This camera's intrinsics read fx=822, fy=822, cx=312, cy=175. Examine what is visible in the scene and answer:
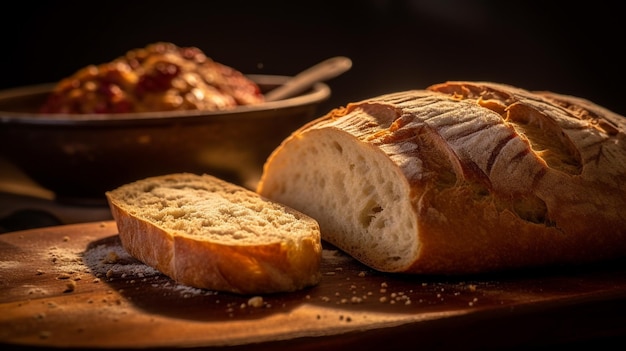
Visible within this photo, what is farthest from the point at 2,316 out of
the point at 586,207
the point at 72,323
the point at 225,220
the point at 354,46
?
the point at 354,46

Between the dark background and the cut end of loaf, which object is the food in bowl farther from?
the dark background

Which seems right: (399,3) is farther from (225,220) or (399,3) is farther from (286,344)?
(286,344)

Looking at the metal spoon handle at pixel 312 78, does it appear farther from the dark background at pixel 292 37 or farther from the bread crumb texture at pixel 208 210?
the bread crumb texture at pixel 208 210

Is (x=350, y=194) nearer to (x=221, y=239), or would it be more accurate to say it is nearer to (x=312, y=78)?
(x=221, y=239)

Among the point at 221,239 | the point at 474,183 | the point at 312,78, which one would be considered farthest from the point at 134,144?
the point at 474,183

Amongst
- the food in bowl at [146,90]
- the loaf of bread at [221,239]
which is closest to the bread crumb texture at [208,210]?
the loaf of bread at [221,239]

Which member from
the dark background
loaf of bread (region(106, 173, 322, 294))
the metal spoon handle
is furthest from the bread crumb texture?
the dark background
